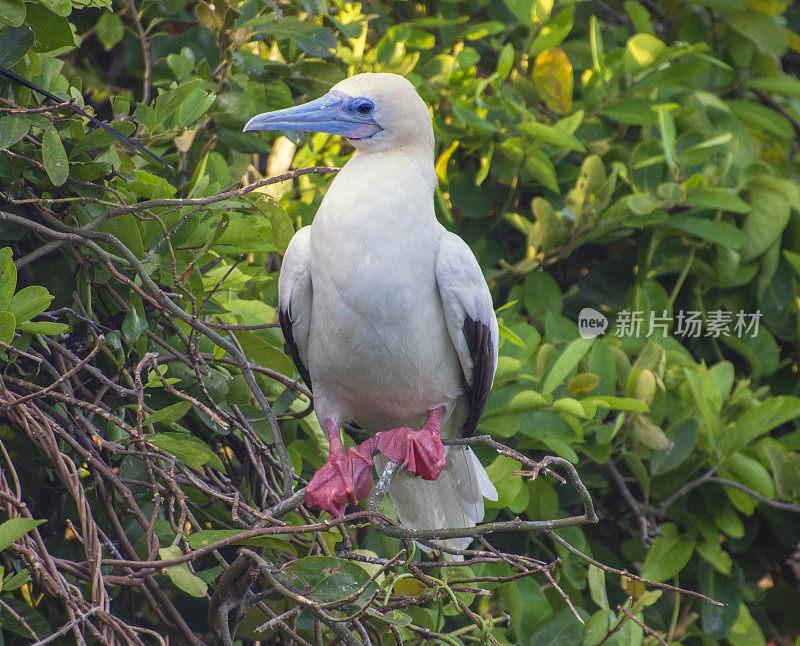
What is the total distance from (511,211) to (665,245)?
2.35 feet

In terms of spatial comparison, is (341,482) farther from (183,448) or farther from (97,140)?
(97,140)

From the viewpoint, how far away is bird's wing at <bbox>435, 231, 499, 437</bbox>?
254 centimetres

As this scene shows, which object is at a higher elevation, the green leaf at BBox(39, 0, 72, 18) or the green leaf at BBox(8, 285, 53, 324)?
the green leaf at BBox(39, 0, 72, 18)

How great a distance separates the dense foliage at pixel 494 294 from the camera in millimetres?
2172

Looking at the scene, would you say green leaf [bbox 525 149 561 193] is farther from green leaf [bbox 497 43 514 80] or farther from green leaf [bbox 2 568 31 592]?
green leaf [bbox 2 568 31 592]

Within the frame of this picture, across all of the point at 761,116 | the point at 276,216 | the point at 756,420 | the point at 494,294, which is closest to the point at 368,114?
the point at 276,216

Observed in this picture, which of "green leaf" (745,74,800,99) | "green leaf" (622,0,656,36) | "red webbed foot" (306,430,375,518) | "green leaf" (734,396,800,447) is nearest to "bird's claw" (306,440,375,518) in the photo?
"red webbed foot" (306,430,375,518)

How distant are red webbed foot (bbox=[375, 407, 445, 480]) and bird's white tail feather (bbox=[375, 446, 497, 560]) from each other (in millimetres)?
311

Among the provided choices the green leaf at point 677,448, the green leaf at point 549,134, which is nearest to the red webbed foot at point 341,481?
the green leaf at point 677,448

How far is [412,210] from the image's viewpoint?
2506mm

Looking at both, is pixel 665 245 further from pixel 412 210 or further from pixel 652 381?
pixel 412 210

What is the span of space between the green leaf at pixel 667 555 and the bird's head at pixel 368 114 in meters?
→ 1.94

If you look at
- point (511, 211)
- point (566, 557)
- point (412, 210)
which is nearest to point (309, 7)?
point (412, 210)

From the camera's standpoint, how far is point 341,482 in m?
2.48
